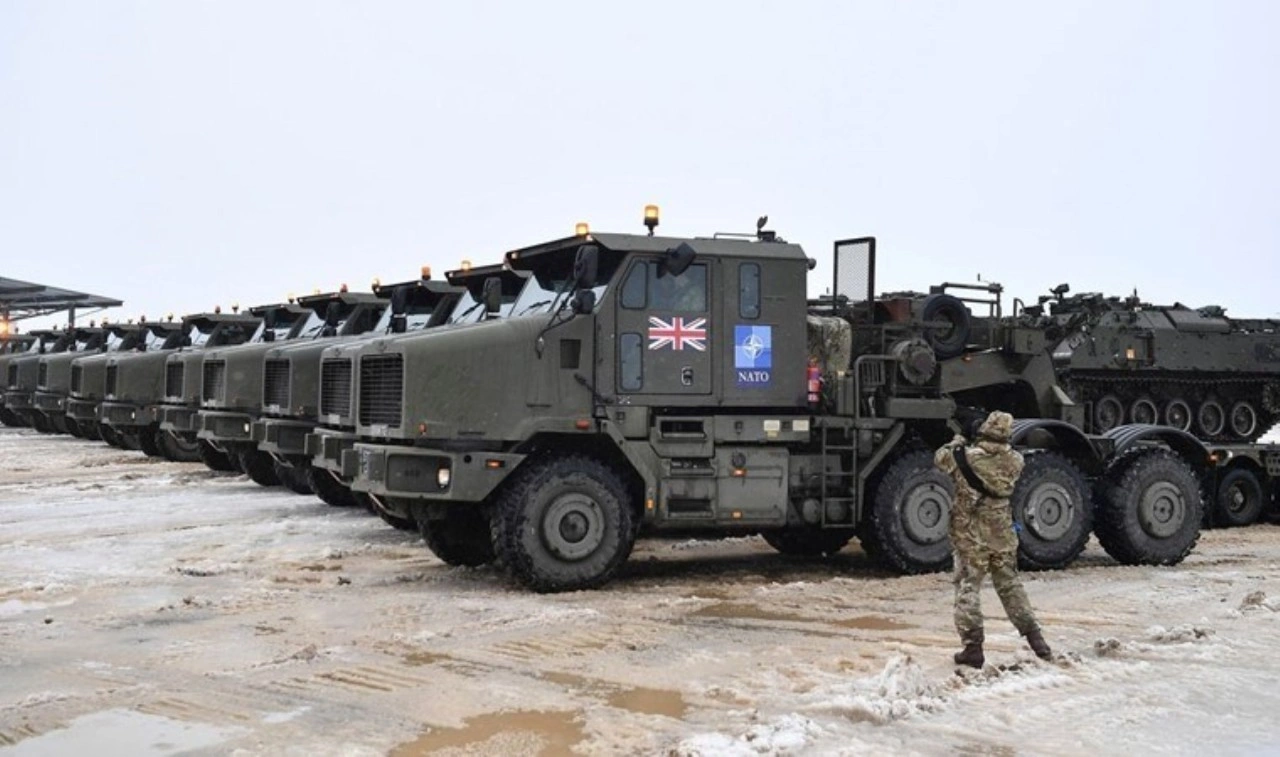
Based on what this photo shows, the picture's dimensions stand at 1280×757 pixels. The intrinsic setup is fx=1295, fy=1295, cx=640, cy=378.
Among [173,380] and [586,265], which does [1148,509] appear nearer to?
[586,265]

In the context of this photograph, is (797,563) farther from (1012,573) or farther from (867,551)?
(1012,573)

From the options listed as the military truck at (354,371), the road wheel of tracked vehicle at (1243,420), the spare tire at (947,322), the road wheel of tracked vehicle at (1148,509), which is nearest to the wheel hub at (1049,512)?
the road wheel of tracked vehicle at (1148,509)

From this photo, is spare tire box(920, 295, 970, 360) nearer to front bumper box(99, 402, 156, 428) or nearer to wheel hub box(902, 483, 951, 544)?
wheel hub box(902, 483, 951, 544)

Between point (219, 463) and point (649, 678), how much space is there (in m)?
13.6

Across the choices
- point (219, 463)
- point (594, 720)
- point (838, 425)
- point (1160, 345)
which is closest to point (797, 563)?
point (838, 425)

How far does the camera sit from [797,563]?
11258 mm

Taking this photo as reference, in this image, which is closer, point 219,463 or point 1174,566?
point 1174,566

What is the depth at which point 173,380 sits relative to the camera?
18484 millimetres

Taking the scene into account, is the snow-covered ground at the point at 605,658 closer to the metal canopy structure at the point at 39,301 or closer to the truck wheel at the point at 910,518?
the truck wheel at the point at 910,518

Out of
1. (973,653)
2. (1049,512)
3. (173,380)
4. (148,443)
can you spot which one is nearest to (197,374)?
(173,380)

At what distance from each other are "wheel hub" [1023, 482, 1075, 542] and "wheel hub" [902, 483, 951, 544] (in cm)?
70

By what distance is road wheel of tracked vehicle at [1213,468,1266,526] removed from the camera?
1505cm

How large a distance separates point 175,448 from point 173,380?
277 centimetres

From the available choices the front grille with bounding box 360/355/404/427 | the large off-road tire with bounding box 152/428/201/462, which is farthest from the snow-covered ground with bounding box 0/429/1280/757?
the large off-road tire with bounding box 152/428/201/462
